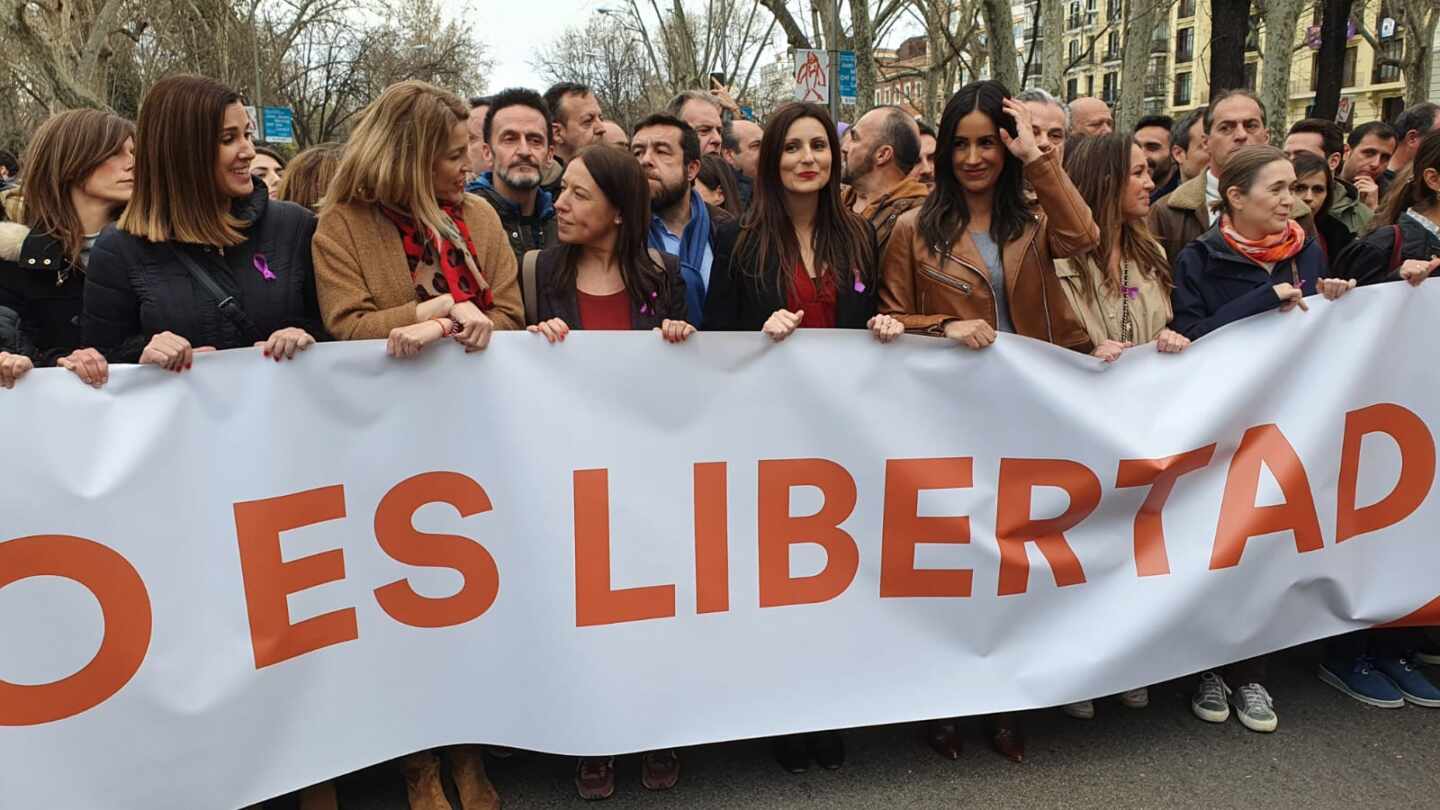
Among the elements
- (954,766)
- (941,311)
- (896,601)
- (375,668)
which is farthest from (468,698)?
(941,311)

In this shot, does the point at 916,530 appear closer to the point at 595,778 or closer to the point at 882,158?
the point at 595,778

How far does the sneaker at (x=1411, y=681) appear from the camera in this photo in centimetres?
341

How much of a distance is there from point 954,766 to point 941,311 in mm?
1321

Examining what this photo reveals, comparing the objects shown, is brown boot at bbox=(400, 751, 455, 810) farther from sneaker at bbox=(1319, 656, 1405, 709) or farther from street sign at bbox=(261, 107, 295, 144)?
street sign at bbox=(261, 107, 295, 144)

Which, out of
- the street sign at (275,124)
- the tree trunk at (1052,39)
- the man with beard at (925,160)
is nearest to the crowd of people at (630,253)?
the man with beard at (925,160)

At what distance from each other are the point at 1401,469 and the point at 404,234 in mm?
3074

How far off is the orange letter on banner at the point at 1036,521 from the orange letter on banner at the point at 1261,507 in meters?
0.42

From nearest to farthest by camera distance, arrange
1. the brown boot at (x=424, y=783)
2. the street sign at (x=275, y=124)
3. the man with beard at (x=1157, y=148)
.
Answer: the brown boot at (x=424, y=783), the man with beard at (x=1157, y=148), the street sign at (x=275, y=124)

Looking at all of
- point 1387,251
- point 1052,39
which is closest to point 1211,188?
point 1387,251

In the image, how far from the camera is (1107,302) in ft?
11.6

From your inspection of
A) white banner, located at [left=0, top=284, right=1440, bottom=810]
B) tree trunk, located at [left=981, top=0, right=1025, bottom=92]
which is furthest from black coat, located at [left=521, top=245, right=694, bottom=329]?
tree trunk, located at [left=981, top=0, right=1025, bottom=92]

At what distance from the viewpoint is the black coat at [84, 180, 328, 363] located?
109 inches

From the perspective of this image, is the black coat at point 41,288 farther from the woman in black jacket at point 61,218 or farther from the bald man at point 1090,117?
the bald man at point 1090,117

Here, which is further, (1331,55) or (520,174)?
(1331,55)
